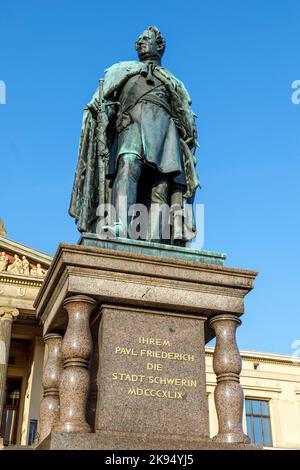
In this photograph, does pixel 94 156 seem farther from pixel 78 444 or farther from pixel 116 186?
pixel 78 444

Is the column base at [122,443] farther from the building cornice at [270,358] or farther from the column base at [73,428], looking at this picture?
the building cornice at [270,358]

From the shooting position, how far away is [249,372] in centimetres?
3853

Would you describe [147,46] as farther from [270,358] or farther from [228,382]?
[270,358]

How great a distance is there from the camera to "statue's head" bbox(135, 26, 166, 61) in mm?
7812

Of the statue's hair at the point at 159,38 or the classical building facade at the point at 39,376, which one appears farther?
the classical building facade at the point at 39,376

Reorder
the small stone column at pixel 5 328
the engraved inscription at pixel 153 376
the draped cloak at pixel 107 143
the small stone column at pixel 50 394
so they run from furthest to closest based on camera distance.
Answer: the small stone column at pixel 5 328 → the draped cloak at pixel 107 143 → the small stone column at pixel 50 394 → the engraved inscription at pixel 153 376

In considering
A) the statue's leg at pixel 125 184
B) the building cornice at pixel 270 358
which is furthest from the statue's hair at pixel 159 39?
the building cornice at pixel 270 358

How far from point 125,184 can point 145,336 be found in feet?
5.84

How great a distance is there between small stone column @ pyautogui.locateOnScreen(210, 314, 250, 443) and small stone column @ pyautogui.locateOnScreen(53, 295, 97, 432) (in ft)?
3.97

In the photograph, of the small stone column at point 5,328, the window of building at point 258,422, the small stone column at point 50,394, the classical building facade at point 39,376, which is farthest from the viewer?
the window of building at point 258,422

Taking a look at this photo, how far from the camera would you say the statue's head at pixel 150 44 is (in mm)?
7812

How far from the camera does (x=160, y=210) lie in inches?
279

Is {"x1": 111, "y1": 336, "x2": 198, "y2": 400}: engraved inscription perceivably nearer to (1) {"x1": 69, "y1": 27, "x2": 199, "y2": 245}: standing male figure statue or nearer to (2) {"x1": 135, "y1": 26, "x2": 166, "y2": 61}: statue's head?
(1) {"x1": 69, "y1": 27, "x2": 199, "y2": 245}: standing male figure statue

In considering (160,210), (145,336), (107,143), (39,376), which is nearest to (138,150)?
(107,143)
